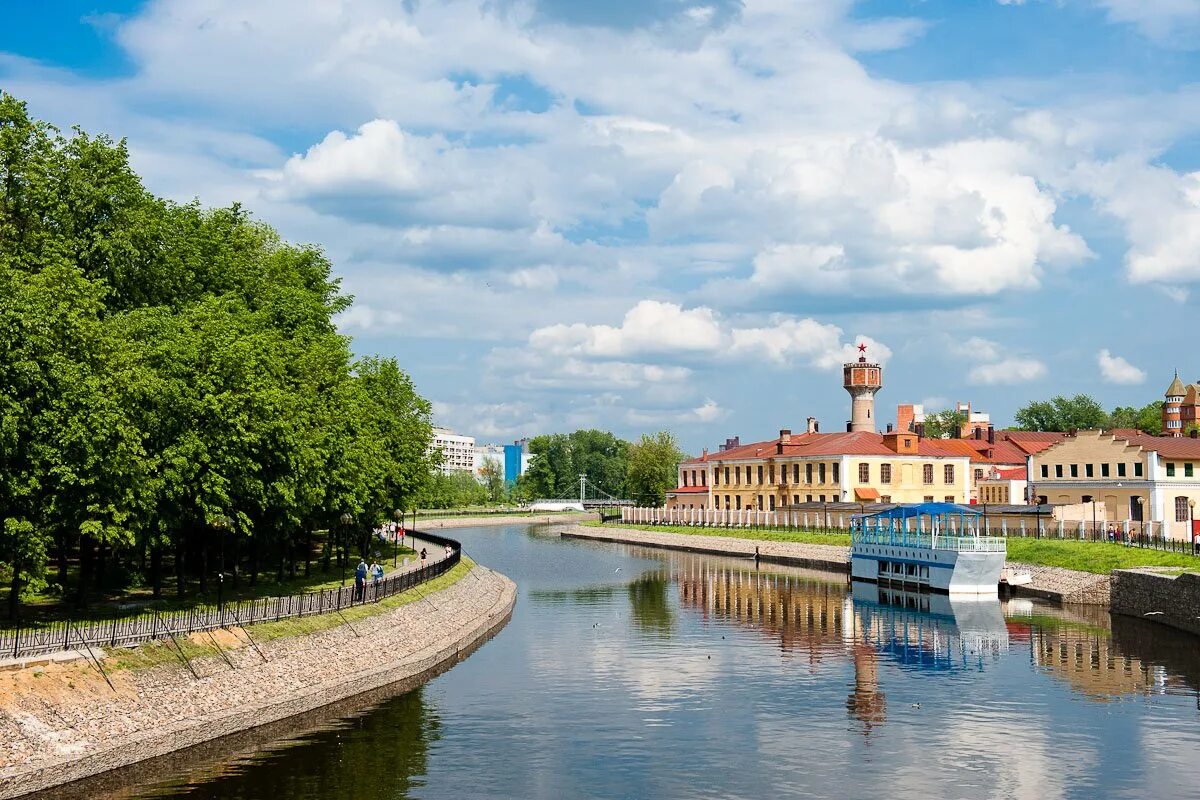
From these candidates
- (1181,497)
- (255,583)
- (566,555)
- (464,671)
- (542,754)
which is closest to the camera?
(542,754)

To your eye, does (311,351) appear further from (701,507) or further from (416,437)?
(701,507)

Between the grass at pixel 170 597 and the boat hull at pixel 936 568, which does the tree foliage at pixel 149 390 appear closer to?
the grass at pixel 170 597

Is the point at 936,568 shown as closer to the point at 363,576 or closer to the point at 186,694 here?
the point at 363,576

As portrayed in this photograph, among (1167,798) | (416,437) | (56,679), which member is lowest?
(1167,798)

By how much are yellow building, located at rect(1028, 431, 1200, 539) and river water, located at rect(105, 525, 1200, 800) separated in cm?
3507

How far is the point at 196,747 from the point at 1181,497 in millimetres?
88545

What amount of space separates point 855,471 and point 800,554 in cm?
2167

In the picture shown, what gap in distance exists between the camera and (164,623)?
38.8 meters

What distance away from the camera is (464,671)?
167 feet

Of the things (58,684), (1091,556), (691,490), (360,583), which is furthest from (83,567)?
(691,490)

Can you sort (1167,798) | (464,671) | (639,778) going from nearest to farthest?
1. (1167,798)
2. (639,778)
3. (464,671)

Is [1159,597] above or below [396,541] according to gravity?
below

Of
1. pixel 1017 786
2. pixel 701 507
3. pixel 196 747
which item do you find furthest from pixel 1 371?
pixel 701 507

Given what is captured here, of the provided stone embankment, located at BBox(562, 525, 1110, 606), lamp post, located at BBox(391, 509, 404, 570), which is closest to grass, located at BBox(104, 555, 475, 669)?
lamp post, located at BBox(391, 509, 404, 570)
